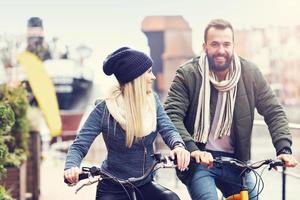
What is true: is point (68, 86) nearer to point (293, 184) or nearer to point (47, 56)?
point (47, 56)

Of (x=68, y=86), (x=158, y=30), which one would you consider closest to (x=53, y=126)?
(x=68, y=86)

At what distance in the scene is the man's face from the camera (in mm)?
2426

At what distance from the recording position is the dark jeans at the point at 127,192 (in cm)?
218

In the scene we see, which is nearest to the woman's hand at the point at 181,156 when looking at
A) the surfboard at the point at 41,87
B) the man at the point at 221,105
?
the man at the point at 221,105

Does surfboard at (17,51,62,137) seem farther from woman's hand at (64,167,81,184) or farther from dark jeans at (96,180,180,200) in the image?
woman's hand at (64,167,81,184)

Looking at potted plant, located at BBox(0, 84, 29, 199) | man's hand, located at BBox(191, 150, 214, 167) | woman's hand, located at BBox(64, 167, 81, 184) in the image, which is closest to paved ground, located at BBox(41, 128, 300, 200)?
potted plant, located at BBox(0, 84, 29, 199)

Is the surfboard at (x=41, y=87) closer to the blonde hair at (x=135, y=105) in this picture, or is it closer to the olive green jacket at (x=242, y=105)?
the olive green jacket at (x=242, y=105)

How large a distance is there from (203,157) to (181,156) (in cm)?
12

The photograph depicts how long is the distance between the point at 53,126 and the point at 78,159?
785 cm

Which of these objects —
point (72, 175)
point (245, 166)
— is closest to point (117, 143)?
point (72, 175)

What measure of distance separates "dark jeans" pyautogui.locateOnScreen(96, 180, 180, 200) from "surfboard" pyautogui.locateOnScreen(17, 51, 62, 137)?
701 cm

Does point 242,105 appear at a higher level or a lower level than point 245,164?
higher

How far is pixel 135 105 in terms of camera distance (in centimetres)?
219

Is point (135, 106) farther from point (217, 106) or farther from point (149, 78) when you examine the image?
point (217, 106)
